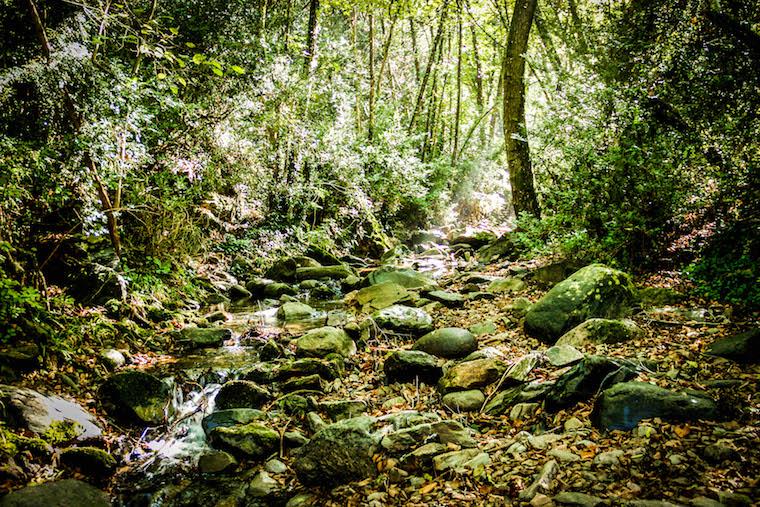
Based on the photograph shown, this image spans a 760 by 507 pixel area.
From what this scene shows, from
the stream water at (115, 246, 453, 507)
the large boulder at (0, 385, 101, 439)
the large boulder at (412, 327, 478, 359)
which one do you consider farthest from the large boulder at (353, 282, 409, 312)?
the large boulder at (0, 385, 101, 439)

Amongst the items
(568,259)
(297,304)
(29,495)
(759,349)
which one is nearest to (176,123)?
(297,304)

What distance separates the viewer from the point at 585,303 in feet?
16.2

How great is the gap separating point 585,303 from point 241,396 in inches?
157

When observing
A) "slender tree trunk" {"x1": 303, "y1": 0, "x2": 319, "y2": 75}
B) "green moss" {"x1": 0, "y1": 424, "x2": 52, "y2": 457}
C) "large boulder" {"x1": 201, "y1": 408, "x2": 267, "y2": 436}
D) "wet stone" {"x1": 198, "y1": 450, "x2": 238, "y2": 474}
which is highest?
"slender tree trunk" {"x1": 303, "y1": 0, "x2": 319, "y2": 75}

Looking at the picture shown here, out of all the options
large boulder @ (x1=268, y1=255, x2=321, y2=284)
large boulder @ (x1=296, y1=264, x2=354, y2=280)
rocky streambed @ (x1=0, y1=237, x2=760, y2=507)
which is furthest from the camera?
large boulder @ (x1=296, y1=264, x2=354, y2=280)

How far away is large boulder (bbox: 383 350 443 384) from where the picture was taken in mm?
4771

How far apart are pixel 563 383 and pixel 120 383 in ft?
13.9

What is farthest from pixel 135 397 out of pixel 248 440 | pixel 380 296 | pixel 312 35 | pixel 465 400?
pixel 312 35

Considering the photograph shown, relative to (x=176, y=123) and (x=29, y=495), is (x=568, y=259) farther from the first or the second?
(x=176, y=123)

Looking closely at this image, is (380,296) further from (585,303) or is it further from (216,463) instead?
(216,463)

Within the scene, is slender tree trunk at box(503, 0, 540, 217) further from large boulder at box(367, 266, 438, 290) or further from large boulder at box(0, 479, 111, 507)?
large boulder at box(0, 479, 111, 507)

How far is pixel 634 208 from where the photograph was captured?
559 centimetres

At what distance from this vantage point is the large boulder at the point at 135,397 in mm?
4277

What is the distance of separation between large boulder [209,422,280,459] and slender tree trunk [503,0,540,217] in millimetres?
6544
